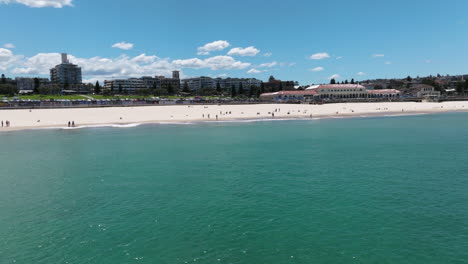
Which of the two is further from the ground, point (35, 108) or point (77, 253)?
point (35, 108)

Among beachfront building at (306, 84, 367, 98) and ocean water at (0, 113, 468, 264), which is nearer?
ocean water at (0, 113, 468, 264)

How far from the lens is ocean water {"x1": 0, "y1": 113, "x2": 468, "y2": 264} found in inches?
504

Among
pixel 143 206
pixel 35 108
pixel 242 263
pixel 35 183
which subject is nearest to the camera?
pixel 242 263

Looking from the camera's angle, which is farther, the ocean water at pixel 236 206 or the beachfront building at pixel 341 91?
the beachfront building at pixel 341 91

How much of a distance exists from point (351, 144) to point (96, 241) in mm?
31229

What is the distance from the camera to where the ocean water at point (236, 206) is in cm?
1280

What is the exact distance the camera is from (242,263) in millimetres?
11852

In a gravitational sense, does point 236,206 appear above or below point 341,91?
below

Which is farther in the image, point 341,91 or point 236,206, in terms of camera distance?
point 341,91

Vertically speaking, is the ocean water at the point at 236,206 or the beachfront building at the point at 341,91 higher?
the beachfront building at the point at 341,91

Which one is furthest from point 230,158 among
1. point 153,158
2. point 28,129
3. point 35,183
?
point 28,129

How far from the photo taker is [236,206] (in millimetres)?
17625

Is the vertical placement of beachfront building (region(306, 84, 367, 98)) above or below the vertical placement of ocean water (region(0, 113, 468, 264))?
above

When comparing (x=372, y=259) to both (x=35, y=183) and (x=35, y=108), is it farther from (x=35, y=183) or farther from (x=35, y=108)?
(x=35, y=108)
